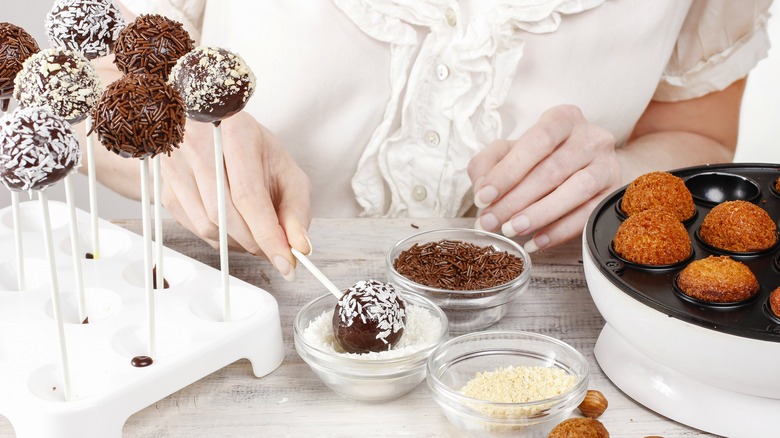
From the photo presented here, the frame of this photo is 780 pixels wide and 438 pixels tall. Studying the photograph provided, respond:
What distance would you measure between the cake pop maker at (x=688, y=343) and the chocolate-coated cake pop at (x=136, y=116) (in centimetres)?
49

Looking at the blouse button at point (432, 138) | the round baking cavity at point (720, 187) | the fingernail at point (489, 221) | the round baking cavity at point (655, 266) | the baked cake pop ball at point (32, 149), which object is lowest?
the fingernail at point (489, 221)

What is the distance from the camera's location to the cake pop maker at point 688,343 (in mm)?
804

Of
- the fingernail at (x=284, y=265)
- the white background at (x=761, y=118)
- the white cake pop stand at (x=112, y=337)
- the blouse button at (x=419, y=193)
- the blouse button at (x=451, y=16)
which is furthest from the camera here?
the white background at (x=761, y=118)

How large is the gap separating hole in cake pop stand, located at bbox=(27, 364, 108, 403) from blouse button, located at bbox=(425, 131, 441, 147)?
2.57 ft

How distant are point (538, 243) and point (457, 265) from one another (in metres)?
0.17

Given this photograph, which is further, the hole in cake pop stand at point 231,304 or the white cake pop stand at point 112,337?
the hole in cake pop stand at point 231,304

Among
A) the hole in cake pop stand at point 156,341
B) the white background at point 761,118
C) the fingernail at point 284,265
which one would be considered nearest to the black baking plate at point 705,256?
the fingernail at point 284,265

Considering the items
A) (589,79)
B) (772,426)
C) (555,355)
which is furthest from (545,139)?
(772,426)

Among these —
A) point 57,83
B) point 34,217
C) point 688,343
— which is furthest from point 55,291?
point 688,343

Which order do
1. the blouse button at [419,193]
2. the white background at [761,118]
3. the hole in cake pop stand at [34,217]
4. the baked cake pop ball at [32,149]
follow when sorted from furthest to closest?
the white background at [761,118] → the blouse button at [419,193] → the hole in cake pop stand at [34,217] → the baked cake pop ball at [32,149]

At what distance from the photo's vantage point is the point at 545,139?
126 cm

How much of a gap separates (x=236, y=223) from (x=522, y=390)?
1.43ft

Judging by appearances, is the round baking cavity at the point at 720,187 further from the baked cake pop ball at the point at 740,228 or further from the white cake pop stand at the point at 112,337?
the white cake pop stand at the point at 112,337

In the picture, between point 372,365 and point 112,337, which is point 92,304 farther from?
point 372,365
